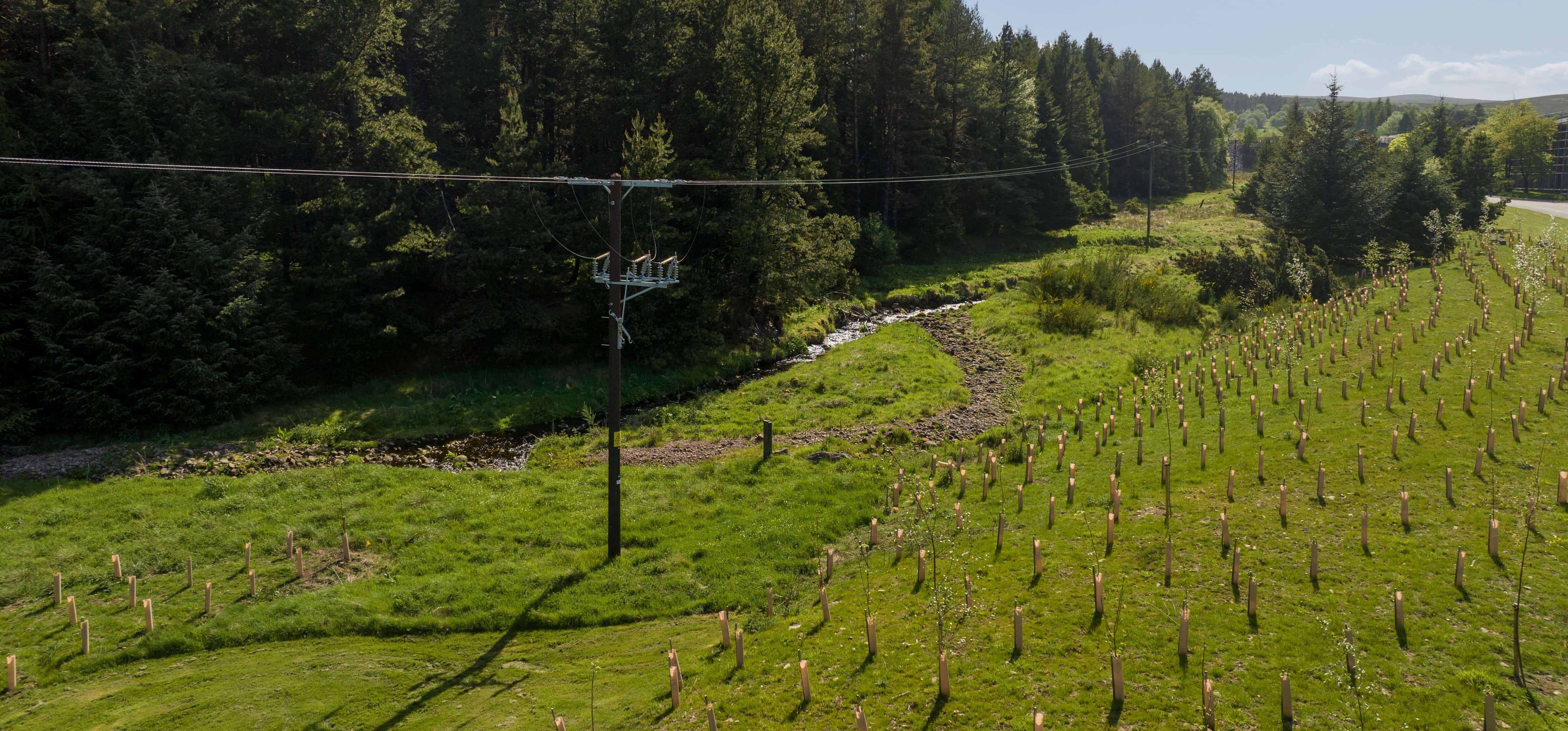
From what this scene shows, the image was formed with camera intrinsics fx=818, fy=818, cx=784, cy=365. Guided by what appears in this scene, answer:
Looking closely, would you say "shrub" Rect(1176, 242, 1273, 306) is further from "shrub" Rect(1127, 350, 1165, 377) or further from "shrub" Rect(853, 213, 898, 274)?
"shrub" Rect(853, 213, 898, 274)

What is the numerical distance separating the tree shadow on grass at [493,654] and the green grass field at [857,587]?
0.07 metres

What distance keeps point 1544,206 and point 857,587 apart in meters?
98.1

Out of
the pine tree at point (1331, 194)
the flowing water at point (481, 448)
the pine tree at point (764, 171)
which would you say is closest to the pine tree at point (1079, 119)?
the pine tree at point (1331, 194)

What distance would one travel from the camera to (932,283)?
188ft

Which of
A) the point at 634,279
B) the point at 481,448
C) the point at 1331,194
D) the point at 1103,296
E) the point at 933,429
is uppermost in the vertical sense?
the point at 1331,194

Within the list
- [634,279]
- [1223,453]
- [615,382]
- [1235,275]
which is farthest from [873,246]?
[634,279]

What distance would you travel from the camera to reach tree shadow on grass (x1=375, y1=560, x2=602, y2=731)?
1402 cm

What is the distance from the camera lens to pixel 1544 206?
80125 mm

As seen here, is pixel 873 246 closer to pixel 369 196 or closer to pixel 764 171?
pixel 764 171

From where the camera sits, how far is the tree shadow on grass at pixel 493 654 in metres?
14.0

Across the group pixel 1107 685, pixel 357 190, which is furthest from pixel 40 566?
pixel 1107 685

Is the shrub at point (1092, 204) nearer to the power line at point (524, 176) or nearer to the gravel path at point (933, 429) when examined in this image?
the power line at point (524, 176)

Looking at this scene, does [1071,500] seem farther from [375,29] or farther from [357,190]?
[375,29]

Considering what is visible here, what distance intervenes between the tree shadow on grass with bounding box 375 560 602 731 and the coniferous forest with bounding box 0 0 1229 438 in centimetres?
1947
